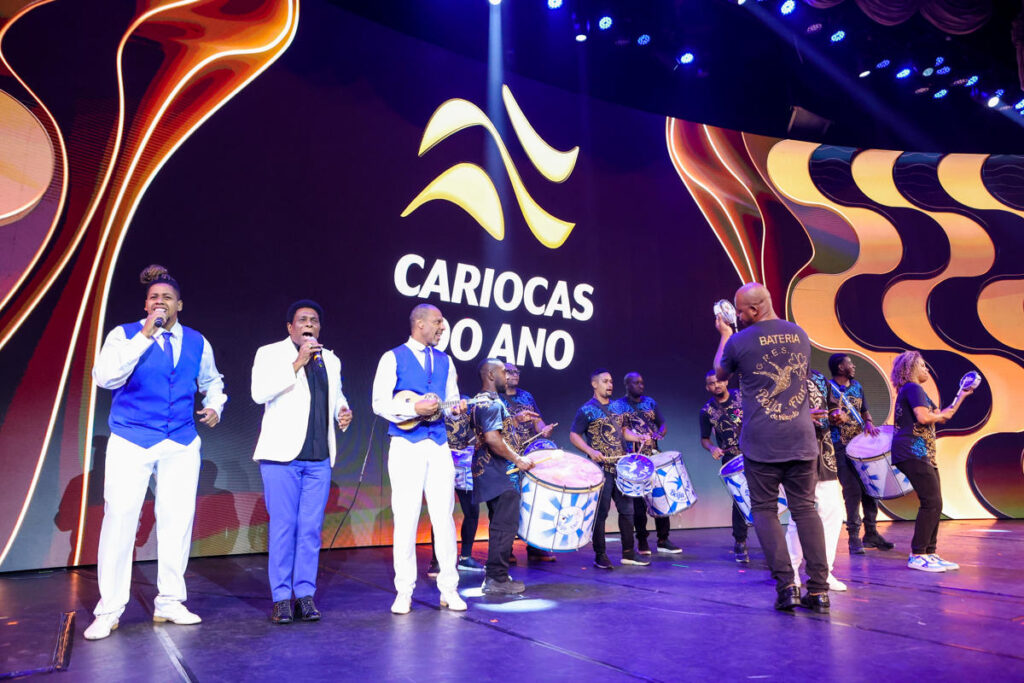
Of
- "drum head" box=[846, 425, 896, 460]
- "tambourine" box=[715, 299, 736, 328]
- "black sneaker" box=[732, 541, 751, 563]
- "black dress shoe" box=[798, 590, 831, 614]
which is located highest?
"tambourine" box=[715, 299, 736, 328]

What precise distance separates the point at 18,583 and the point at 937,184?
11.5 m

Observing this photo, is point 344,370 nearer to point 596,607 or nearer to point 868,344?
point 596,607

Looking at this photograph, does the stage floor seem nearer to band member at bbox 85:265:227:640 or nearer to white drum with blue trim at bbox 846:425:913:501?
band member at bbox 85:265:227:640

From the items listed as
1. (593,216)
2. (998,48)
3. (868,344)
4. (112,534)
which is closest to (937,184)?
(998,48)

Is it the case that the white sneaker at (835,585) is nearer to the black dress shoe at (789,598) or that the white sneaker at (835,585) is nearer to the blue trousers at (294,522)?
the black dress shoe at (789,598)

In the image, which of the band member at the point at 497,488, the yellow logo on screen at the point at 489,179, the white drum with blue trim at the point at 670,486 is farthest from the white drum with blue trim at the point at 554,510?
the yellow logo on screen at the point at 489,179

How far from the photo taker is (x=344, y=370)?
6.90m

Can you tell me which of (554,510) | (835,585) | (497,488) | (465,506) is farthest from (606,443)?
(835,585)

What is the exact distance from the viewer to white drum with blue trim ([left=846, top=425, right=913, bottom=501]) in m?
6.41

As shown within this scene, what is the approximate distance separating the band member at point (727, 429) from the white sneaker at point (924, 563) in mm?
1178

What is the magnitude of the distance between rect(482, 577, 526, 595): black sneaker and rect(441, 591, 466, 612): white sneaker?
0.47m

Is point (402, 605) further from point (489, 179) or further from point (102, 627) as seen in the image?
point (489, 179)

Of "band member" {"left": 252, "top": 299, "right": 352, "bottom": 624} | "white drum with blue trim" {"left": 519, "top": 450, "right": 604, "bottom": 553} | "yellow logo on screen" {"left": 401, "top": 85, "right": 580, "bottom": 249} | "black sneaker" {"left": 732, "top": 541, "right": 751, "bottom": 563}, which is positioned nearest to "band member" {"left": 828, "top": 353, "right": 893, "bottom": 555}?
"black sneaker" {"left": 732, "top": 541, "right": 751, "bottom": 563}

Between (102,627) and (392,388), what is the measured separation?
5.68ft
